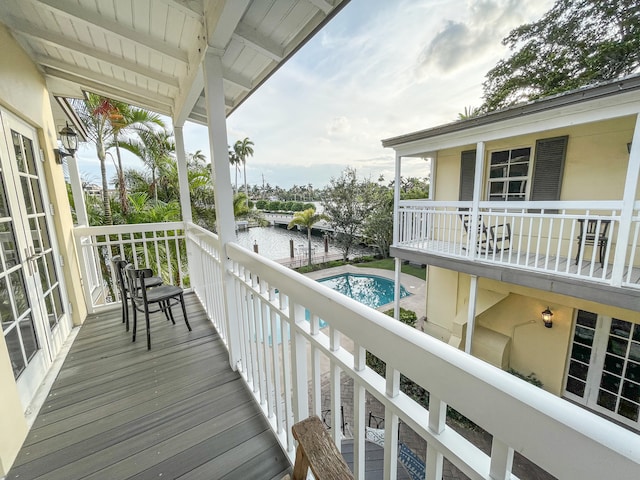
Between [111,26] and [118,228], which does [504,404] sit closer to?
[111,26]

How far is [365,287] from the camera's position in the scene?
10.4 m

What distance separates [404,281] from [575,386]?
614cm

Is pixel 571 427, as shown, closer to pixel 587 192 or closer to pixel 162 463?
pixel 162 463

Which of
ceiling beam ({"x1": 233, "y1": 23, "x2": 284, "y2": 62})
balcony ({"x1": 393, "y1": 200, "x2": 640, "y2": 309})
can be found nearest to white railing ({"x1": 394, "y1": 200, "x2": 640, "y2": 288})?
balcony ({"x1": 393, "y1": 200, "x2": 640, "y2": 309})

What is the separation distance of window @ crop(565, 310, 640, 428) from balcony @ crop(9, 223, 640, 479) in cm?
446

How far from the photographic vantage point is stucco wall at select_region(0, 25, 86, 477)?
4.75ft

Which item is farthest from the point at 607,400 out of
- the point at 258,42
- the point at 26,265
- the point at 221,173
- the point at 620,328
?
the point at 26,265

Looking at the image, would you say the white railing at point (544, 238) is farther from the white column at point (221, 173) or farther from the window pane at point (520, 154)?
the white column at point (221, 173)

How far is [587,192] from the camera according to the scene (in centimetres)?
407

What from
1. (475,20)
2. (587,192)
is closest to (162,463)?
(587,192)

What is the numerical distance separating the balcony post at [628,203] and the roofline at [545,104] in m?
0.37

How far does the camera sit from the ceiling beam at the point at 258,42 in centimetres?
172

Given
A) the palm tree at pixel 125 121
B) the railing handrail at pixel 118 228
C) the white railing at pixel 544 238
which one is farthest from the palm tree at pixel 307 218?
the railing handrail at pixel 118 228

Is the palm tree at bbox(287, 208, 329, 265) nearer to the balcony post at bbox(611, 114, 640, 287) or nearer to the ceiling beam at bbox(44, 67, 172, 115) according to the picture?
the ceiling beam at bbox(44, 67, 172, 115)
